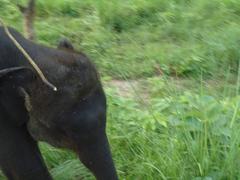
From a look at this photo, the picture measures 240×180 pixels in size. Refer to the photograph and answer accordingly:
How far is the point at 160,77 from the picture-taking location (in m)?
5.26

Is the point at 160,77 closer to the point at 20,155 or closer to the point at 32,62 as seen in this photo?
the point at 20,155

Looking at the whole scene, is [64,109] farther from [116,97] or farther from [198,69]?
[198,69]

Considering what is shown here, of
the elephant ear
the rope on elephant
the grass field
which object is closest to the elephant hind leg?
the elephant ear

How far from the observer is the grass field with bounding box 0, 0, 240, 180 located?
152 inches

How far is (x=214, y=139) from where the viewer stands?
3865 millimetres

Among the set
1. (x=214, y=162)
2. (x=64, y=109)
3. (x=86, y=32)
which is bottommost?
(x=86, y=32)

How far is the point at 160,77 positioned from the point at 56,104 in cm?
217

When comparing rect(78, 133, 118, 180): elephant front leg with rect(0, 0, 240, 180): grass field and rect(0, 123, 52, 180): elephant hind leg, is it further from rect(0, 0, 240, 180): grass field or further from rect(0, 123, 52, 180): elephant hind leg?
rect(0, 0, 240, 180): grass field

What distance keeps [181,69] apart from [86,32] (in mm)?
1024

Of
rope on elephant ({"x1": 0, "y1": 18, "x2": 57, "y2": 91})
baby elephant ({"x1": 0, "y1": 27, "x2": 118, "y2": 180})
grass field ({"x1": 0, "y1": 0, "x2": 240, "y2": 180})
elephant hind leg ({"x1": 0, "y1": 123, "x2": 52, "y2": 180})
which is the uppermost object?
rope on elephant ({"x1": 0, "y1": 18, "x2": 57, "y2": 91})

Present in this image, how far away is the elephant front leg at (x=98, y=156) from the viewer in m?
3.23

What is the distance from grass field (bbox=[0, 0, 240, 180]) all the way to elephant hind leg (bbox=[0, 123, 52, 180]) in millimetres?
560

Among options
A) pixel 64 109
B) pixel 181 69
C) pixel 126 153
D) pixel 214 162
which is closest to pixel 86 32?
pixel 181 69

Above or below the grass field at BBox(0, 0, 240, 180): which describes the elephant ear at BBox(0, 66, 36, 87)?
above
